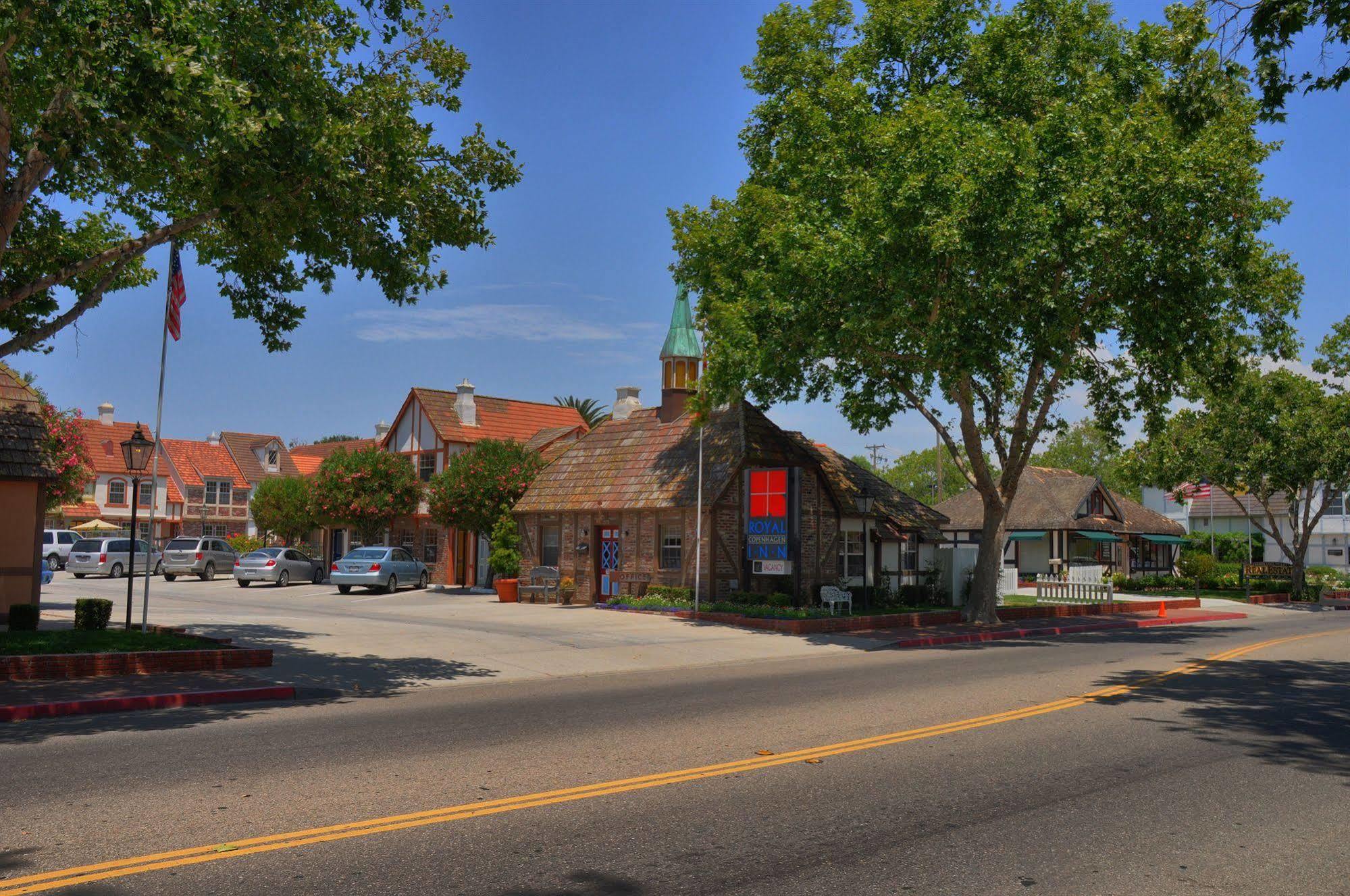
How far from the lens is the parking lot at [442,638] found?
607 inches

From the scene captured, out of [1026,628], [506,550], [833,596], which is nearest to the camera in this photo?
[833,596]

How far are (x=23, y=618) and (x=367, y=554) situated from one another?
20235 millimetres

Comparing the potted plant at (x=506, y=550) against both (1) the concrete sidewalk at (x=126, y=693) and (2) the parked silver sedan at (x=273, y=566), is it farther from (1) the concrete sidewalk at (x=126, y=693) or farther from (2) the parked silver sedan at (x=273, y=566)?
(1) the concrete sidewalk at (x=126, y=693)

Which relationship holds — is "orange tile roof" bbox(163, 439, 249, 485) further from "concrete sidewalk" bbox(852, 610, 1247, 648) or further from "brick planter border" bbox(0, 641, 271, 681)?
"brick planter border" bbox(0, 641, 271, 681)

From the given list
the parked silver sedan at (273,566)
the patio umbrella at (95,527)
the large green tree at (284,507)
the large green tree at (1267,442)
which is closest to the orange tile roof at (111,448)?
the patio umbrella at (95,527)

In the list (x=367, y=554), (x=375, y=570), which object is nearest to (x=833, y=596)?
(x=375, y=570)

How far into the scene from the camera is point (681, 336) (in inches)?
1259

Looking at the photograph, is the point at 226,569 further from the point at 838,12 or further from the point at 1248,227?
the point at 1248,227

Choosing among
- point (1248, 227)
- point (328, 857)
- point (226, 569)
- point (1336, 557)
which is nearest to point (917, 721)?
point (328, 857)

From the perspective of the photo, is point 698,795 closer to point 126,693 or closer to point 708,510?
point 126,693

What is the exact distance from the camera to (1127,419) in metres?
26.1

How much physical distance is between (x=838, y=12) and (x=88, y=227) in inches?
672

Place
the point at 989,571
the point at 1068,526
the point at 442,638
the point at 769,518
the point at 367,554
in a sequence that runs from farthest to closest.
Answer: the point at 1068,526, the point at 367,554, the point at 989,571, the point at 769,518, the point at 442,638

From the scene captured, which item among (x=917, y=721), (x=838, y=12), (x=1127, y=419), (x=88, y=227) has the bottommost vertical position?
(x=917, y=721)
